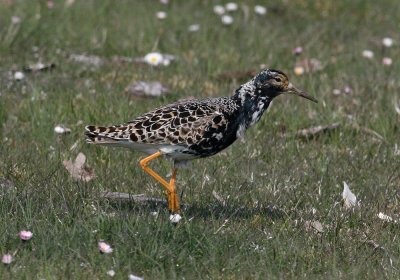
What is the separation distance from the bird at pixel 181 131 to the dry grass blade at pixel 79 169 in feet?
2.70

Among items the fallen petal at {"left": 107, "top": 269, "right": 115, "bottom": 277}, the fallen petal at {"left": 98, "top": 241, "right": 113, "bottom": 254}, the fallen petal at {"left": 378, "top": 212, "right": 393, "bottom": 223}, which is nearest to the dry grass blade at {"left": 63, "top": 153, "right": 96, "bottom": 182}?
the fallen petal at {"left": 98, "top": 241, "right": 113, "bottom": 254}

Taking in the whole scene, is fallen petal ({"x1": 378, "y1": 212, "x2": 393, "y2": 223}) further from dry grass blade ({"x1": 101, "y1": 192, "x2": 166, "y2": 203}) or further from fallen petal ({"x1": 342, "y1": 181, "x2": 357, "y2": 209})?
dry grass blade ({"x1": 101, "y1": 192, "x2": 166, "y2": 203})

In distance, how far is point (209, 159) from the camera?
930 cm

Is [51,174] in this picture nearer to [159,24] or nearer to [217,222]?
[217,222]

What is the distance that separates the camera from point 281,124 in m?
Result: 10.3

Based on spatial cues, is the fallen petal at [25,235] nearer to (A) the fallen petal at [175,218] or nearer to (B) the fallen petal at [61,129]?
(A) the fallen petal at [175,218]

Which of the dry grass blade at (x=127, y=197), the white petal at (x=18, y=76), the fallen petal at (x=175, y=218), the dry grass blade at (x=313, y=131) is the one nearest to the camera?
the fallen petal at (x=175, y=218)

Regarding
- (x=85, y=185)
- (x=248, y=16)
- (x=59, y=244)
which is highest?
(x=59, y=244)

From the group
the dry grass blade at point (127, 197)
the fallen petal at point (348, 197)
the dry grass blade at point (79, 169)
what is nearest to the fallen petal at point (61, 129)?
the dry grass blade at point (79, 169)

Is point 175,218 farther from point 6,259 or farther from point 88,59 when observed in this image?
point 88,59

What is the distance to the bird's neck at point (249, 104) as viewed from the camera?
7.88 metres

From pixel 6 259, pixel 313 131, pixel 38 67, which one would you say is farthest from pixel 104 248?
pixel 38 67

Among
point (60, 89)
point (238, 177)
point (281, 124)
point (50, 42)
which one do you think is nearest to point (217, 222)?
point (238, 177)

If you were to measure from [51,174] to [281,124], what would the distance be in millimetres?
2919
